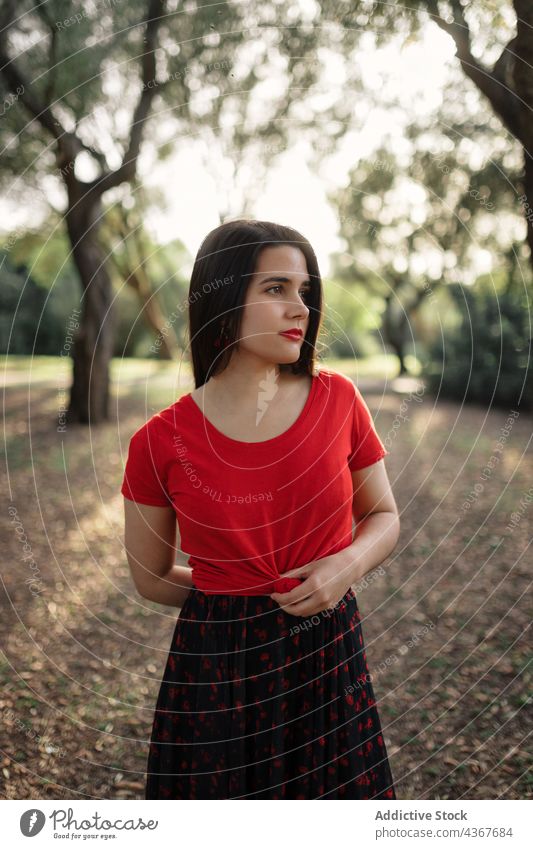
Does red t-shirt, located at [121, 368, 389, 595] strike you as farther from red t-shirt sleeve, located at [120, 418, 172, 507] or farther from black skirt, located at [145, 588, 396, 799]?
black skirt, located at [145, 588, 396, 799]

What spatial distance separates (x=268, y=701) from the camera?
182 cm

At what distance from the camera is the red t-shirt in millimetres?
1747

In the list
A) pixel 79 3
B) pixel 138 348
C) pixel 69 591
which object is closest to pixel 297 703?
pixel 69 591

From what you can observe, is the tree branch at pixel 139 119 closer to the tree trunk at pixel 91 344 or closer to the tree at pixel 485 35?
the tree trunk at pixel 91 344

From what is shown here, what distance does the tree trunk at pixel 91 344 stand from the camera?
12820 mm

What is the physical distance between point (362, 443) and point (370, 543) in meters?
0.28

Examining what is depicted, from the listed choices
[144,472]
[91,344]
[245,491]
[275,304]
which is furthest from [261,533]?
[91,344]

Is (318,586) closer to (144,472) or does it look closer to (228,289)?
(144,472)

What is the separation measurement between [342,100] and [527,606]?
5.09 metres

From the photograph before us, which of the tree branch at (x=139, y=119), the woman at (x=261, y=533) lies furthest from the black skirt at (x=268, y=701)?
the tree branch at (x=139, y=119)

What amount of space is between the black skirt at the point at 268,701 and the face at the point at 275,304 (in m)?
0.68

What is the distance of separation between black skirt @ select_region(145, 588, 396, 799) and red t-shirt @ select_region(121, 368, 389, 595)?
0.35 feet

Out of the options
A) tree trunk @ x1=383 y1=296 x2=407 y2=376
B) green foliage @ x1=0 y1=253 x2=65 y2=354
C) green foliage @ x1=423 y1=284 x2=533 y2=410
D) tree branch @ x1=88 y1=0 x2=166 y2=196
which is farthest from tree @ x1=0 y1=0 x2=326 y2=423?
green foliage @ x1=0 y1=253 x2=65 y2=354

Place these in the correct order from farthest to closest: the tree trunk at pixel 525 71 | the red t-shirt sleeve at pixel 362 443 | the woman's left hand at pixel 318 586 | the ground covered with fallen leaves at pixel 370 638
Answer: the ground covered with fallen leaves at pixel 370 638, the tree trunk at pixel 525 71, the red t-shirt sleeve at pixel 362 443, the woman's left hand at pixel 318 586
